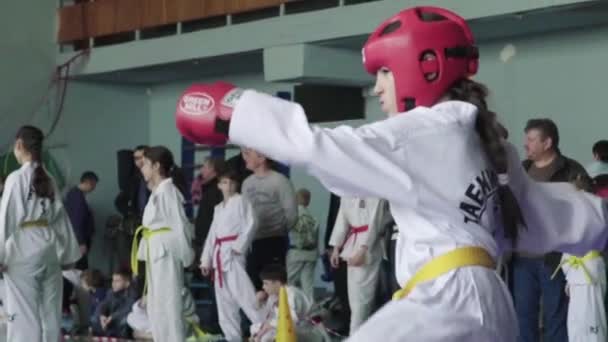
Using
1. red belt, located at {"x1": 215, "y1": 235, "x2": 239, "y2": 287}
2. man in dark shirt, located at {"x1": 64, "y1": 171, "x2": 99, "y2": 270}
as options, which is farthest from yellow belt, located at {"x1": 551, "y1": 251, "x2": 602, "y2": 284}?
man in dark shirt, located at {"x1": 64, "y1": 171, "x2": 99, "y2": 270}

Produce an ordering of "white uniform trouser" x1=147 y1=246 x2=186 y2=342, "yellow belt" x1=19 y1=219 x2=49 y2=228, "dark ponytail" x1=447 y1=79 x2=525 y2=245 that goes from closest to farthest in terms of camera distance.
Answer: "dark ponytail" x1=447 y1=79 x2=525 y2=245
"yellow belt" x1=19 y1=219 x2=49 y2=228
"white uniform trouser" x1=147 y1=246 x2=186 y2=342

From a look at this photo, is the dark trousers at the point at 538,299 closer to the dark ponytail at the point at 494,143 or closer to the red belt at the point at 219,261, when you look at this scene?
the red belt at the point at 219,261

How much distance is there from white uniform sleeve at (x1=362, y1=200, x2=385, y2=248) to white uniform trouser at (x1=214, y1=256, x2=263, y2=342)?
1.27 meters

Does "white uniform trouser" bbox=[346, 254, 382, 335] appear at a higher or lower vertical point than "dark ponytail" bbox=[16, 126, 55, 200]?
lower

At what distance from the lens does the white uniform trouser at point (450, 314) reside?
354 centimetres

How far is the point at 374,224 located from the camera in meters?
10.2

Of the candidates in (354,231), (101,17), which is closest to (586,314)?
(354,231)

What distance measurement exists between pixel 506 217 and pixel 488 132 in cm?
32

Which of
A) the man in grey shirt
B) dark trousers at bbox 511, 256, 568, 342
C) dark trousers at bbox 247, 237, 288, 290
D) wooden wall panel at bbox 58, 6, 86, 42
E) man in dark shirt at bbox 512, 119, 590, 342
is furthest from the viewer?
wooden wall panel at bbox 58, 6, 86, 42

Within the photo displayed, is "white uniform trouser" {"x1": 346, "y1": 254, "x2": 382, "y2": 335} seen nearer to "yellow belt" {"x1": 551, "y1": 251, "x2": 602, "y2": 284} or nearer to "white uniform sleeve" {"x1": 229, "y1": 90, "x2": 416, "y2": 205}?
"yellow belt" {"x1": 551, "y1": 251, "x2": 602, "y2": 284}

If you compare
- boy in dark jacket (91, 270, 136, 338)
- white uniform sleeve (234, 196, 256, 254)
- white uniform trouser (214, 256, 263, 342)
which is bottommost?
boy in dark jacket (91, 270, 136, 338)

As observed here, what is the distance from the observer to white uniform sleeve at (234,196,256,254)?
10797mm

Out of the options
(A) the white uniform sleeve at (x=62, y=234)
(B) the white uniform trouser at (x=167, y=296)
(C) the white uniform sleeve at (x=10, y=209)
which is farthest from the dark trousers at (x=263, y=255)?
(C) the white uniform sleeve at (x=10, y=209)

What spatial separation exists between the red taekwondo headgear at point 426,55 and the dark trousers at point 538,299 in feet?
16.7
